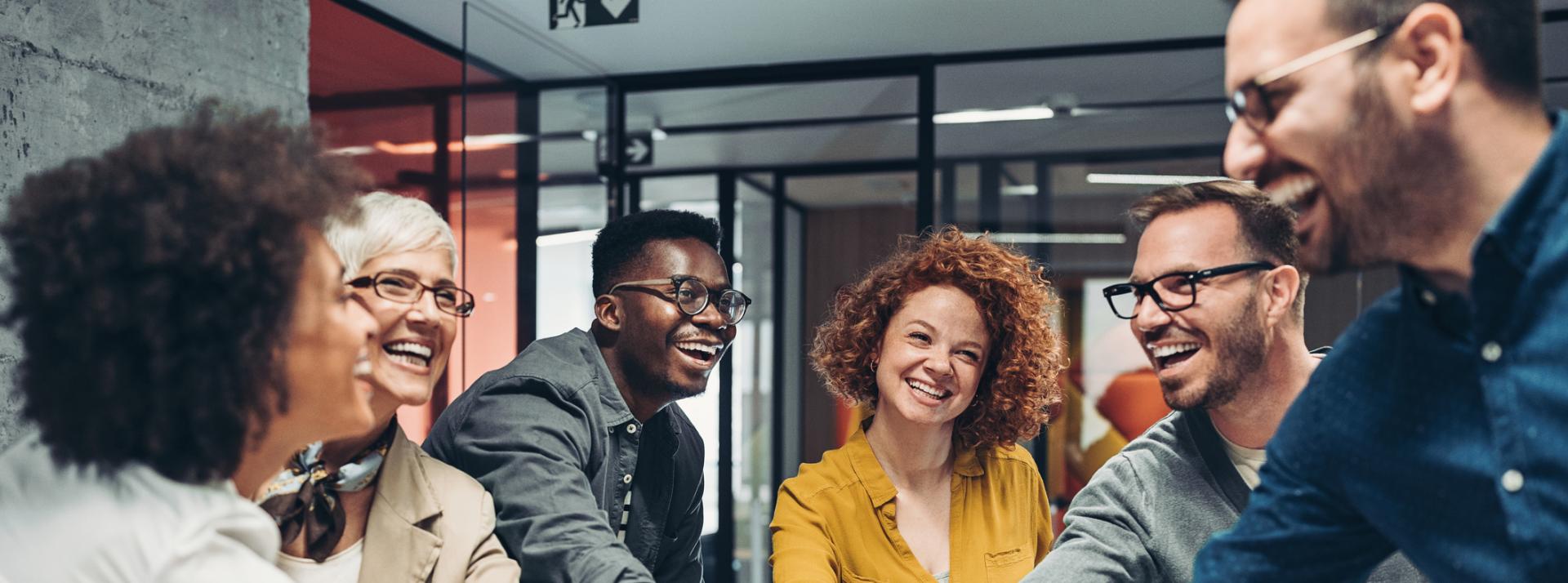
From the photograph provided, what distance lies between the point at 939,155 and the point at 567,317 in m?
1.92

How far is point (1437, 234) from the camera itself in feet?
3.66

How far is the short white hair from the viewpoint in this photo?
1853 mm

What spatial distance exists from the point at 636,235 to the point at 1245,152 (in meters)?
1.72

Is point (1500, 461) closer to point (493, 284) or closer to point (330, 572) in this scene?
point (330, 572)

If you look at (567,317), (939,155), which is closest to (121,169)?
(567,317)

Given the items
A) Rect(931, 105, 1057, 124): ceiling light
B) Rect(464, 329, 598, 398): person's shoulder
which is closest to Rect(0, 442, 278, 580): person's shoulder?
Rect(464, 329, 598, 398): person's shoulder

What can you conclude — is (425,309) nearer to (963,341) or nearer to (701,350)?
(701,350)

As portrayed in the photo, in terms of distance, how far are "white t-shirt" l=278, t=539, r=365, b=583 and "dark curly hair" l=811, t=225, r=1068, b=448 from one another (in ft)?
3.98

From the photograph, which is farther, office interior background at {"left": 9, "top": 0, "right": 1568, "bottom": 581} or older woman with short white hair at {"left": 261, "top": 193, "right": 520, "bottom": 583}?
office interior background at {"left": 9, "top": 0, "right": 1568, "bottom": 581}

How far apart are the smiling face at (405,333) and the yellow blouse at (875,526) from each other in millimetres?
824

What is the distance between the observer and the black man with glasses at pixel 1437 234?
103 centimetres

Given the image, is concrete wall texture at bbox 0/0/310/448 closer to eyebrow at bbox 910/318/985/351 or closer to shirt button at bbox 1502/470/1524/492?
eyebrow at bbox 910/318/985/351

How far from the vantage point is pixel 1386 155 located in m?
1.11

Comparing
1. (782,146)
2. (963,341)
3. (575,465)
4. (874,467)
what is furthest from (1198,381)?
(782,146)
